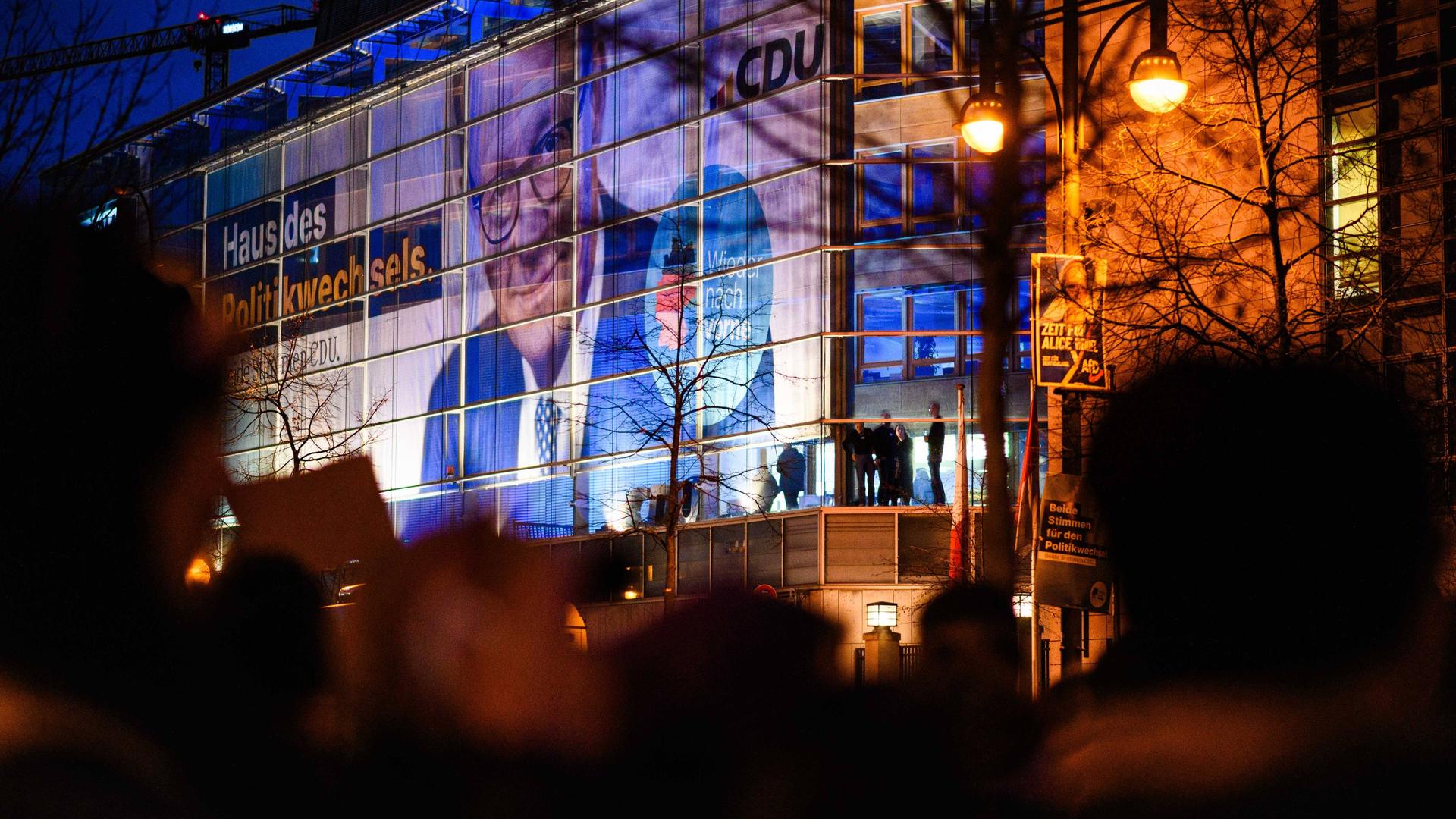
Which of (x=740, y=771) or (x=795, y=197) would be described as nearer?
(x=740, y=771)

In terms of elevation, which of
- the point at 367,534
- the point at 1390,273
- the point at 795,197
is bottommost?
the point at 367,534

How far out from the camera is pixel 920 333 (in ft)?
113

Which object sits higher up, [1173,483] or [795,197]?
[795,197]

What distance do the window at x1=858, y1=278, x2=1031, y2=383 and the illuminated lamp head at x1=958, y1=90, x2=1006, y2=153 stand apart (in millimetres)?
21926

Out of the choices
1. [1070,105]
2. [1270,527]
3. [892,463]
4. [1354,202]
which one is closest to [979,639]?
[1270,527]

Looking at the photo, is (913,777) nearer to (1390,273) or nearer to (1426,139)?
(1390,273)

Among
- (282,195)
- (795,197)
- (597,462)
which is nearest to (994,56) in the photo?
(795,197)

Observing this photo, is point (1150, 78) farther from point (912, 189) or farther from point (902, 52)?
point (902, 52)

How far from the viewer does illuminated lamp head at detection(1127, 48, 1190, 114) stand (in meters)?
13.1

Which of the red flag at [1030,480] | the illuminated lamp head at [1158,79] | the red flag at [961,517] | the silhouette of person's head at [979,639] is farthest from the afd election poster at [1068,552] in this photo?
the red flag at [961,517]

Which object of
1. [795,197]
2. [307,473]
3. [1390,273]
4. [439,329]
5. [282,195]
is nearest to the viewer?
[307,473]

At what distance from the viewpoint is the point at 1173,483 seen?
47.5 feet

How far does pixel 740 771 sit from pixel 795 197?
26.7 meters

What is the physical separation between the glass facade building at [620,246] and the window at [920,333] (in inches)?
2.4
